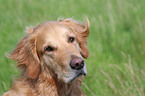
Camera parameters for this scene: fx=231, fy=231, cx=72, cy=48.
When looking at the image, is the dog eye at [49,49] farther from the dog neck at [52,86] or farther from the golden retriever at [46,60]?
the dog neck at [52,86]

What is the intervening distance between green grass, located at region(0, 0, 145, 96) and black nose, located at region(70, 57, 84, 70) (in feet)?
2.80

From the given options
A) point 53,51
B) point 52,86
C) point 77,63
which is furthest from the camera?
point 52,86

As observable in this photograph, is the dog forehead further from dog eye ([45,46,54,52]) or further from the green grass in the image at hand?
the green grass

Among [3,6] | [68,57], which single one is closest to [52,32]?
[68,57]

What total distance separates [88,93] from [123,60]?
1.41 meters

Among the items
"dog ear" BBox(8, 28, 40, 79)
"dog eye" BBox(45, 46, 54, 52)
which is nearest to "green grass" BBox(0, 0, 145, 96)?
"dog ear" BBox(8, 28, 40, 79)

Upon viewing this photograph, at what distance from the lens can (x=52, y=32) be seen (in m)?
3.36

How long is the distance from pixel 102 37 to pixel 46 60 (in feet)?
9.08

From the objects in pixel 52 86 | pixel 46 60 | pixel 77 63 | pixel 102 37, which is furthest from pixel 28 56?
pixel 102 37

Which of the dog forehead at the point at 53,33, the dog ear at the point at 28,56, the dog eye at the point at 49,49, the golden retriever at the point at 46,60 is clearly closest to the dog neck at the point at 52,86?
the golden retriever at the point at 46,60

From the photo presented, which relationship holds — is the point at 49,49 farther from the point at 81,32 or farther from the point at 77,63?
the point at 81,32

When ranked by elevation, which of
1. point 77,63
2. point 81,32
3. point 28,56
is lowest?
point 77,63

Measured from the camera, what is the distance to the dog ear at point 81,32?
12.2 feet

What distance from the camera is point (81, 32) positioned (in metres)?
3.83
